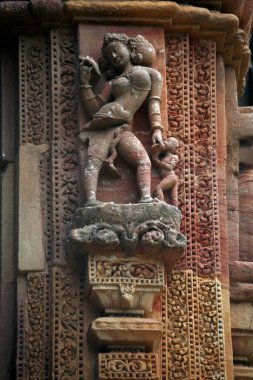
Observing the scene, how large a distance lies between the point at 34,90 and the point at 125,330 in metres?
2.20

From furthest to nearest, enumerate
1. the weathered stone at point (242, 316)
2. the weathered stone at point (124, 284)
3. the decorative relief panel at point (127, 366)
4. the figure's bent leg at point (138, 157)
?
the weathered stone at point (242, 316) → the figure's bent leg at point (138, 157) → the weathered stone at point (124, 284) → the decorative relief panel at point (127, 366)

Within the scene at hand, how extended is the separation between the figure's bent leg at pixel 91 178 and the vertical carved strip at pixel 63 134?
0.62ft

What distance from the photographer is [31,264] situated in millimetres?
13914

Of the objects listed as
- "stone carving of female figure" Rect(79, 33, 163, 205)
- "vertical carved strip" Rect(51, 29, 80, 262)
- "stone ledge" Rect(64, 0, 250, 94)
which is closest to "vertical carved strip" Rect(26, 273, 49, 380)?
"vertical carved strip" Rect(51, 29, 80, 262)

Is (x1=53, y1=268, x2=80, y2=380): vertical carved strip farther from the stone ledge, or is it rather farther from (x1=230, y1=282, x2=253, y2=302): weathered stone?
the stone ledge

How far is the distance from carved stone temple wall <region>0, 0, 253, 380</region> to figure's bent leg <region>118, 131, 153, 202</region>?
10 centimetres

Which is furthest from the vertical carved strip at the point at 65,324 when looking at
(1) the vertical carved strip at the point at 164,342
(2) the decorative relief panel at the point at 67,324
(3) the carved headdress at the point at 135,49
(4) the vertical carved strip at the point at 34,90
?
→ (3) the carved headdress at the point at 135,49

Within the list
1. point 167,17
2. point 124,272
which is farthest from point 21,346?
point 167,17

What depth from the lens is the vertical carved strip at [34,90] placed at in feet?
47.1

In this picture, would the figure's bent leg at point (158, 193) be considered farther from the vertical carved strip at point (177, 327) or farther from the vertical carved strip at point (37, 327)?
the vertical carved strip at point (37, 327)

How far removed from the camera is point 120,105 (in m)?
14.1

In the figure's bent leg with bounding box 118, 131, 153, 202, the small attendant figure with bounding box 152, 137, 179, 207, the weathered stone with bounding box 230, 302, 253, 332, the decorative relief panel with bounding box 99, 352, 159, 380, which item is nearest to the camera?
the decorative relief panel with bounding box 99, 352, 159, 380

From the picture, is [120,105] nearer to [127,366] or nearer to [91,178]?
[91,178]

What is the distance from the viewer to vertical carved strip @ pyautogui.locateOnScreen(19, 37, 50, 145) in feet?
47.1
